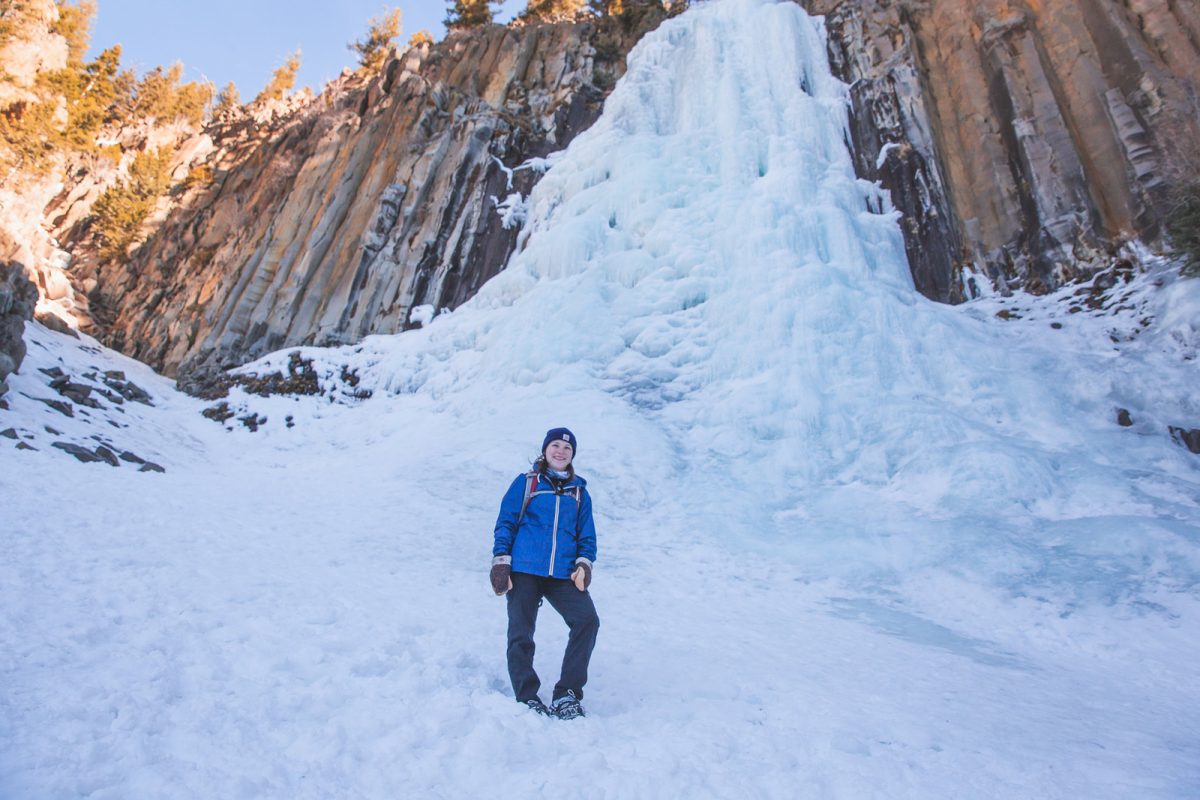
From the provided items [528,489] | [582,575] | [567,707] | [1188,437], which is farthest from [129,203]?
[1188,437]

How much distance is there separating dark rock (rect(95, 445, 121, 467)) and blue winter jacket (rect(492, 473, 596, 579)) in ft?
26.8

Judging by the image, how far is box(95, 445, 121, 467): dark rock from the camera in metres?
8.86

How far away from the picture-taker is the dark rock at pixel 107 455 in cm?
886

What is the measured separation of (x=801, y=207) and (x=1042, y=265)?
535 centimetres

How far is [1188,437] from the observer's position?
28.1 ft

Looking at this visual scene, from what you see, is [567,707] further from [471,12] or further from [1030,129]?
[471,12]

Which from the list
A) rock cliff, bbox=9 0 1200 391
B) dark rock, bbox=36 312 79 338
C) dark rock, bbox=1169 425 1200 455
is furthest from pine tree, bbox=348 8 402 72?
dark rock, bbox=1169 425 1200 455

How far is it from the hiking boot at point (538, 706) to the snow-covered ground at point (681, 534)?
0.34ft

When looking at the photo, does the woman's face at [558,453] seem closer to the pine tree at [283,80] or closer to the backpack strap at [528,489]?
the backpack strap at [528,489]

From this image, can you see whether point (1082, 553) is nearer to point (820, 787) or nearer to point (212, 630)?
point (820, 787)

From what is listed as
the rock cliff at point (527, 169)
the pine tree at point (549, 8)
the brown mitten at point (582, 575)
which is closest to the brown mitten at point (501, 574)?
the brown mitten at point (582, 575)

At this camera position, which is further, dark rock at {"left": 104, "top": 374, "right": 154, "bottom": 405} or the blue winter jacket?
dark rock at {"left": 104, "top": 374, "right": 154, "bottom": 405}

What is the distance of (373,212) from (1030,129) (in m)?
20.2

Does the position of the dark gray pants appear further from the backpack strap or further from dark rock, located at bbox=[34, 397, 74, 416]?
dark rock, located at bbox=[34, 397, 74, 416]
